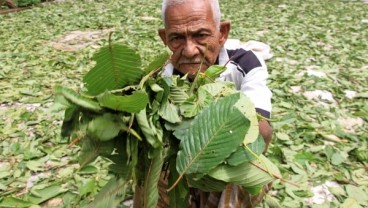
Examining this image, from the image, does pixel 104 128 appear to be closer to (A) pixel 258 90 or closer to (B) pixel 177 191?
(B) pixel 177 191

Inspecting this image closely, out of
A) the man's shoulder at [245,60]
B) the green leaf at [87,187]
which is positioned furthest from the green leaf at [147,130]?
the green leaf at [87,187]

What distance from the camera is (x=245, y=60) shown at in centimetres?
175

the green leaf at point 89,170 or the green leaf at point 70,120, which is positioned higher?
the green leaf at point 70,120

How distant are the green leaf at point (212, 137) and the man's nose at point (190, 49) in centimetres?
55

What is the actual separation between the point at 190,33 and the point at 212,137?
0.69 metres

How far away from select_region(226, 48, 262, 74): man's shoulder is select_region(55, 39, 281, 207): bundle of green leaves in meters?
0.62

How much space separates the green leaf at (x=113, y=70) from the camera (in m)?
0.99

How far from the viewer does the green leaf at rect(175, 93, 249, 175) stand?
1.01 m

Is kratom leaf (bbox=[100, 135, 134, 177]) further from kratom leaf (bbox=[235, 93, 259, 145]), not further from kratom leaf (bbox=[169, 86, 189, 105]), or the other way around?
kratom leaf (bbox=[235, 93, 259, 145])

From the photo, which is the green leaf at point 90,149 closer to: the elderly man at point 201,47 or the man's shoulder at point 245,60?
the elderly man at point 201,47

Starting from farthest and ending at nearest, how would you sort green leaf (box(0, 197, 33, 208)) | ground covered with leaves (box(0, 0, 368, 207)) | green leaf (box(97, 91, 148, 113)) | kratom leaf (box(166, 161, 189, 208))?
1. ground covered with leaves (box(0, 0, 368, 207))
2. green leaf (box(0, 197, 33, 208))
3. kratom leaf (box(166, 161, 189, 208))
4. green leaf (box(97, 91, 148, 113))

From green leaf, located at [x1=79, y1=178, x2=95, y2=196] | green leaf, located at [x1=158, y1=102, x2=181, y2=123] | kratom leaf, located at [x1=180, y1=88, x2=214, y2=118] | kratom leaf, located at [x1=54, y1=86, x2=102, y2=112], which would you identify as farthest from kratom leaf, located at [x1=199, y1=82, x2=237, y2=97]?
green leaf, located at [x1=79, y1=178, x2=95, y2=196]

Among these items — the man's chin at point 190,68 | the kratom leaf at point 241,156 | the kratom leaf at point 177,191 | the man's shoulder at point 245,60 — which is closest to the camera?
the kratom leaf at point 241,156

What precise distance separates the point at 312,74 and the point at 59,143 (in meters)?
2.39
